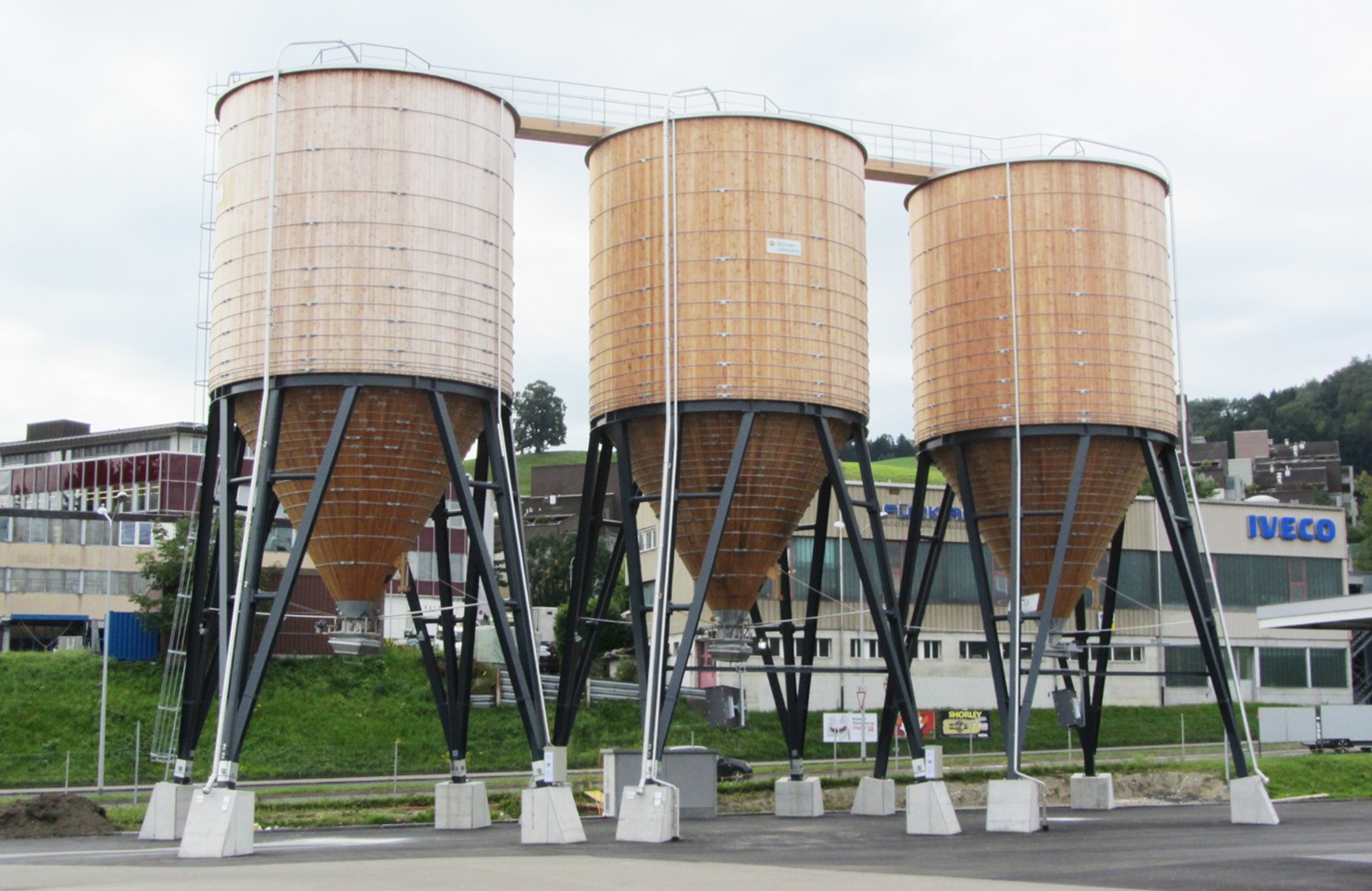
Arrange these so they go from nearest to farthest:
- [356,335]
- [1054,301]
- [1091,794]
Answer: [356,335] → [1054,301] → [1091,794]

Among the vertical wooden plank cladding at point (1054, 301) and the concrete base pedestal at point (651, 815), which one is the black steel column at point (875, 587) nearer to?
the vertical wooden plank cladding at point (1054, 301)

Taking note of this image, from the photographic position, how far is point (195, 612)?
3241 centimetres

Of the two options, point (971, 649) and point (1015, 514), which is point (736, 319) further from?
point (971, 649)

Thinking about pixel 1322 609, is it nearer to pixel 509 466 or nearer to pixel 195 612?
pixel 509 466

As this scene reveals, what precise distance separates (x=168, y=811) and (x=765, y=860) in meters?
13.1

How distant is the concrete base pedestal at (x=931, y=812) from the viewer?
32594 millimetres

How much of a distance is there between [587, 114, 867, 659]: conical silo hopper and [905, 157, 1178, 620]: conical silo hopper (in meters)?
4.13

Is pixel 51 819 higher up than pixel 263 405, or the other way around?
pixel 263 405

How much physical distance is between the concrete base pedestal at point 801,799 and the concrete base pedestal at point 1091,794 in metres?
7.86

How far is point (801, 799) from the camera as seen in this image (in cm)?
3897

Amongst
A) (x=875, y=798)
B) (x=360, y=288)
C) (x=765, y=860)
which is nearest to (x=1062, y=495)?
(x=875, y=798)

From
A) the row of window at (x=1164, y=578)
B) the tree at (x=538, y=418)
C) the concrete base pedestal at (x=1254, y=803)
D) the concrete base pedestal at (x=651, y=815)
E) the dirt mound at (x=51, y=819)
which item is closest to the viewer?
the concrete base pedestal at (x=651, y=815)

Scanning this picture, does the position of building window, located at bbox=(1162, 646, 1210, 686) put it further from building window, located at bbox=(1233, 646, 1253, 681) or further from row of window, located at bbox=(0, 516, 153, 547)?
row of window, located at bbox=(0, 516, 153, 547)

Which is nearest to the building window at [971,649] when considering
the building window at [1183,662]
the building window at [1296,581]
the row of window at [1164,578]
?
the row of window at [1164,578]
